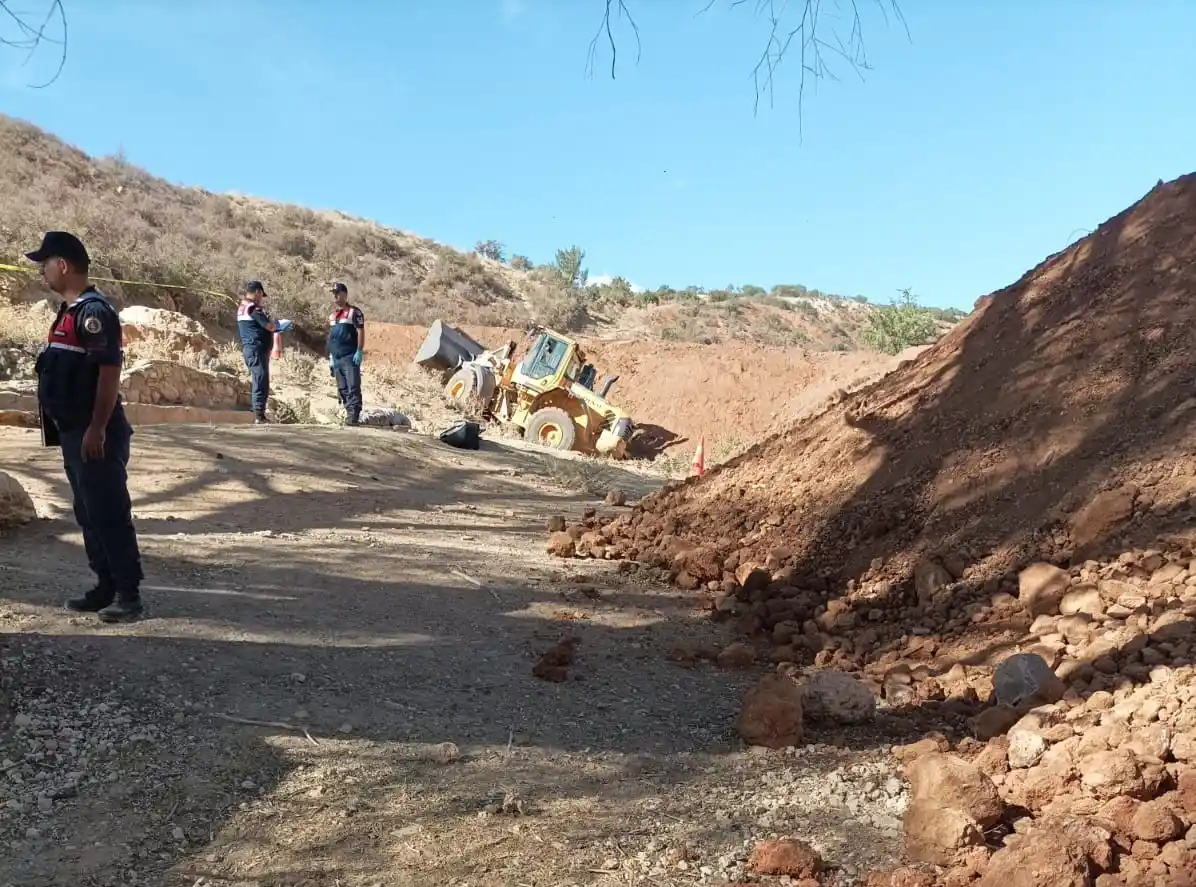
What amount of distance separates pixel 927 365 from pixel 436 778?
642 centimetres

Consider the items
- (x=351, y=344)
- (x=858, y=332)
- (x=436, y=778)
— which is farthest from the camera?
(x=858, y=332)

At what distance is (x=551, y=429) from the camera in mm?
17531

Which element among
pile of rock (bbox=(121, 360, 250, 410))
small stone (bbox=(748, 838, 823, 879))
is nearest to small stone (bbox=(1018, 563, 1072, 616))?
small stone (bbox=(748, 838, 823, 879))

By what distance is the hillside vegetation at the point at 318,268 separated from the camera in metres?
21.1

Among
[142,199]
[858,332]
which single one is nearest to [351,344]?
[142,199]

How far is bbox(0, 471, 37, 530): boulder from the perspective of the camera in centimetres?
568

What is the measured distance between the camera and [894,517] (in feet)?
19.1

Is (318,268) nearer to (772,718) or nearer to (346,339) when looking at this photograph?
(346,339)

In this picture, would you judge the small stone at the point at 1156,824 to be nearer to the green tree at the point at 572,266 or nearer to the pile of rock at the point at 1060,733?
the pile of rock at the point at 1060,733

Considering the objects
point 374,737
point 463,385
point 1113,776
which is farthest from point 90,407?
point 463,385

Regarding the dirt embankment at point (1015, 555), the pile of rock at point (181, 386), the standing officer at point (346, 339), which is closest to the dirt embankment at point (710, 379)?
the pile of rock at point (181, 386)

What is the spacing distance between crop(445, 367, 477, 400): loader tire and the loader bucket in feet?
5.12

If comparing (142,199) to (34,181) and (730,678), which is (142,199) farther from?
(730,678)

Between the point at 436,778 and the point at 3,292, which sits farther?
the point at 3,292
